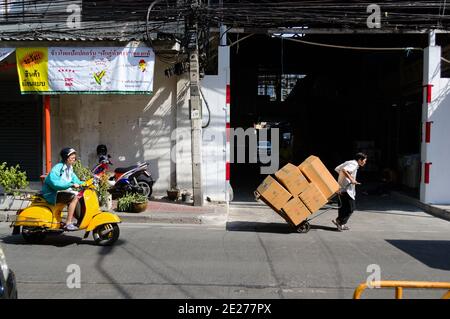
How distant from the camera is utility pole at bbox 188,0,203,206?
11.1 m

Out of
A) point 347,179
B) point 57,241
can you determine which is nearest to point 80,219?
point 57,241

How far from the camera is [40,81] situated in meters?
11.7

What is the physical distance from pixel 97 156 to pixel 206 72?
367 cm

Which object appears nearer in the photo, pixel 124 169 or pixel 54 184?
pixel 54 184

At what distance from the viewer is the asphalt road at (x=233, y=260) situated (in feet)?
18.3

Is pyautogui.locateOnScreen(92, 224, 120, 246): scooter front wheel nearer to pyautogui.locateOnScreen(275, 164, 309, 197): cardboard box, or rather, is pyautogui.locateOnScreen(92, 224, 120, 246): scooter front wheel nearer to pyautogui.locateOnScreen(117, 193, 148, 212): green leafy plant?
pyautogui.locateOnScreen(117, 193, 148, 212): green leafy plant

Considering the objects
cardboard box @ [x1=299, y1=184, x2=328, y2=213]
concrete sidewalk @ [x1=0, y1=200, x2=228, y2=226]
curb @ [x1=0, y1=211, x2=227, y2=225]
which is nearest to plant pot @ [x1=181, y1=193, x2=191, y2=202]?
concrete sidewalk @ [x1=0, y1=200, x2=228, y2=226]

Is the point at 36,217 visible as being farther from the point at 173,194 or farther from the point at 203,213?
the point at 173,194

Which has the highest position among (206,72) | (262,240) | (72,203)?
(206,72)

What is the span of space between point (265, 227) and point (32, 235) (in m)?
4.41

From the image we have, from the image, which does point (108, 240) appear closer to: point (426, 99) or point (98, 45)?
point (98, 45)

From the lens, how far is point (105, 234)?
7.80 meters

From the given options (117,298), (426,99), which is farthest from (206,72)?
(117,298)

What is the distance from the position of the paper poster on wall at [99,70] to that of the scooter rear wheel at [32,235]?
4.62 metres
